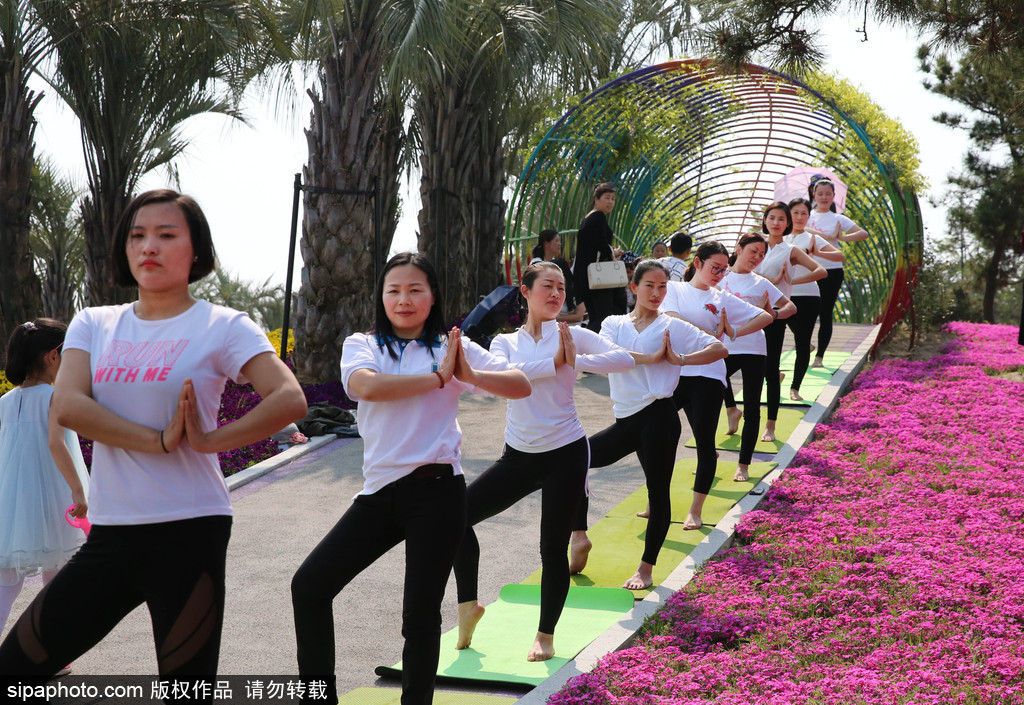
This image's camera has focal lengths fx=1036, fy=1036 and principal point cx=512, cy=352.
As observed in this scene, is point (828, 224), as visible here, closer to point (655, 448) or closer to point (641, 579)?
point (655, 448)

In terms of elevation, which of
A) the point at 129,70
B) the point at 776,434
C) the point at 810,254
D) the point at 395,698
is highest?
the point at 129,70

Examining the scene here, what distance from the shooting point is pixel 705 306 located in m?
6.96

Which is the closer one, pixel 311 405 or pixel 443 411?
pixel 443 411

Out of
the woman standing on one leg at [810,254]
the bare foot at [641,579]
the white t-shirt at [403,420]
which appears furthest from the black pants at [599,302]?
the white t-shirt at [403,420]

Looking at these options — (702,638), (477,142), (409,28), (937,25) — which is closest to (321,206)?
(409,28)

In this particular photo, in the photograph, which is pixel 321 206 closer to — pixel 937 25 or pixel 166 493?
pixel 937 25

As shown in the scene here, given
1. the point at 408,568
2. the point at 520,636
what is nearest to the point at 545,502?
the point at 520,636

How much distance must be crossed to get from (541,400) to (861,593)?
2306mm

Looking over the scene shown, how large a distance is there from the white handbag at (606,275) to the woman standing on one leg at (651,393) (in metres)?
5.19

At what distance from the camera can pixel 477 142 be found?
15930 mm

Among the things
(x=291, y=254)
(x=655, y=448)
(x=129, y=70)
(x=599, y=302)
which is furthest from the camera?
(x=129, y=70)

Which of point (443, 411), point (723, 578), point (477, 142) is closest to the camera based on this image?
point (443, 411)

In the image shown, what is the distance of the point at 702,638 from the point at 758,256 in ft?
12.3

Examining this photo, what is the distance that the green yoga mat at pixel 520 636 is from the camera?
15.2 ft
